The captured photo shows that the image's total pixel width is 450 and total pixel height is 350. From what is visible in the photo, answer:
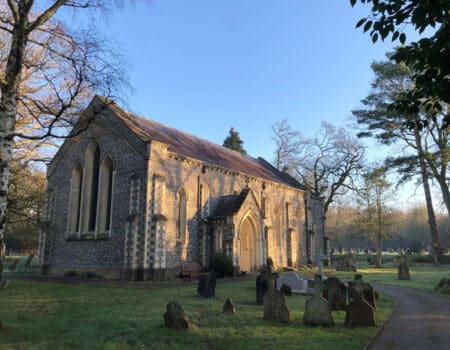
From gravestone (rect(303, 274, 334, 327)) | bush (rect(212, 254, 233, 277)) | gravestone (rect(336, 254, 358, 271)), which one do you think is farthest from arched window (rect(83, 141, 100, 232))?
gravestone (rect(336, 254, 358, 271))

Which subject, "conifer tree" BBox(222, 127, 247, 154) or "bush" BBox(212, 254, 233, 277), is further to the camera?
"conifer tree" BBox(222, 127, 247, 154)

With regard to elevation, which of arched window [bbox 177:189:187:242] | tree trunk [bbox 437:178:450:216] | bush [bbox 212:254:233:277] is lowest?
bush [bbox 212:254:233:277]

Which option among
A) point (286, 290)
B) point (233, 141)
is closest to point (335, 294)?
point (286, 290)

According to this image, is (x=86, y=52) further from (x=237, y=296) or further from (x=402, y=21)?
(x=237, y=296)

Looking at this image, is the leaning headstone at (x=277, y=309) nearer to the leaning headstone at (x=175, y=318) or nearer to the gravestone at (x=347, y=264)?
the leaning headstone at (x=175, y=318)

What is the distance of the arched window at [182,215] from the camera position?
21.1 meters

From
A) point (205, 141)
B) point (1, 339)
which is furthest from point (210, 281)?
point (205, 141)

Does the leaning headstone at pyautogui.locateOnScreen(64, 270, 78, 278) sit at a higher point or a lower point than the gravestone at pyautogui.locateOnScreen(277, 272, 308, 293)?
higher

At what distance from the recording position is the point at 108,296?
470 inches

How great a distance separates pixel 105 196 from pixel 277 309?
47.8ft

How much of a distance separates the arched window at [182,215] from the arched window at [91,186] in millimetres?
4838

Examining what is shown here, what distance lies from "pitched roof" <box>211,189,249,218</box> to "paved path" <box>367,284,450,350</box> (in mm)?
10964

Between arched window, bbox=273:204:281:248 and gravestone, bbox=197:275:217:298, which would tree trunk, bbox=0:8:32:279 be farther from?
arched window, bbox=273:204:281:248

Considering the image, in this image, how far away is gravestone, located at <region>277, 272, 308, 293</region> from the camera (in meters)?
14.7
